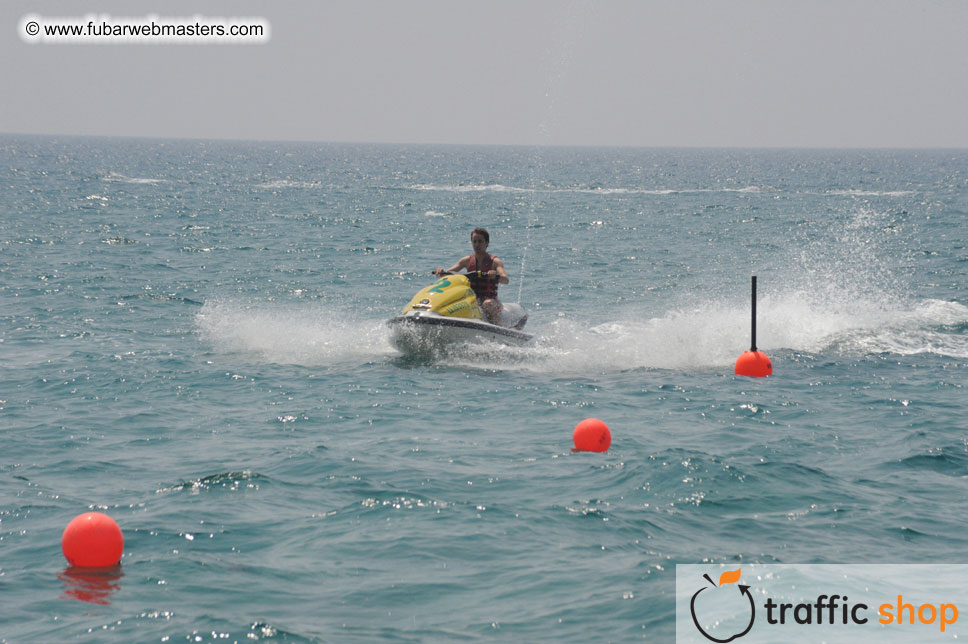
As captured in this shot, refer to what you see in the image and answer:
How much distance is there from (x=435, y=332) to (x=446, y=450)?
383cm

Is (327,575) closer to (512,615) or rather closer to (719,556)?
(512,615)

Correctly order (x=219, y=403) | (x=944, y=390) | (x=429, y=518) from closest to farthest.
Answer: (x=429, y=518) → (x=219, y=403) → (x=944, y=390)

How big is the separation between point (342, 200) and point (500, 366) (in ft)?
155

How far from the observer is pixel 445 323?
13711 mm

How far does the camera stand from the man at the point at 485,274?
1453 centimetres

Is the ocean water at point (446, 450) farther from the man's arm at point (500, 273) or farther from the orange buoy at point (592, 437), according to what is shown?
the man's arm at point (500, 273)

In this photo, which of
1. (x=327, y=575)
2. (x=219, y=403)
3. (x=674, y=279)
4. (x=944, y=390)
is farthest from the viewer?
(x=674, y=279)

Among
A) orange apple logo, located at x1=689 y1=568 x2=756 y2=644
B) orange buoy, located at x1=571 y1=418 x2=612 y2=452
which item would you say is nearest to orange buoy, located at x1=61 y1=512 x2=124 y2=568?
orange apple logo, located at x1=689 y1=568 x2=756 y2=644

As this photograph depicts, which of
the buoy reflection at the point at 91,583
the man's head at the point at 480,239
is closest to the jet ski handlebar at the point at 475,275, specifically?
the man's head at the point at 480,239

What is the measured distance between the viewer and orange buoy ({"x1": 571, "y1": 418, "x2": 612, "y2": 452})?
1012 centimetres

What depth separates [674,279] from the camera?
86.8 feet

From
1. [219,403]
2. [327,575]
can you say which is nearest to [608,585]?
[327,575]

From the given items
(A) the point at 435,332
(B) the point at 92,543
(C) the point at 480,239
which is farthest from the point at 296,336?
(B) the point at 92,543

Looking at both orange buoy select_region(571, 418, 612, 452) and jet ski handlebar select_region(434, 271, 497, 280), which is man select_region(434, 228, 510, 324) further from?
orange buoy select_region(571, 418, 612, 452)
